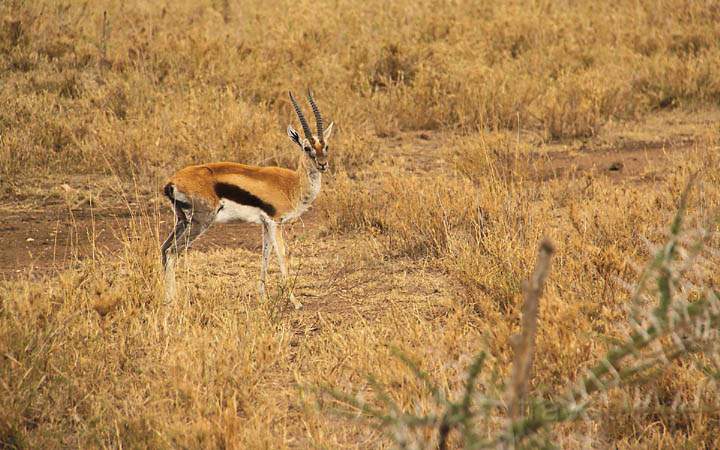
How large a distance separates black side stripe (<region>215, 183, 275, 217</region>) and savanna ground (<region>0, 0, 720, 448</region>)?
22.3 inches

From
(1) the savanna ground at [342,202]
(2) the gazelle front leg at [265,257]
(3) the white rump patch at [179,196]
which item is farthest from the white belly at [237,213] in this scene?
(1) the savanna ground at [342,202]

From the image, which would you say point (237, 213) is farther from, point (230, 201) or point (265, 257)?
point (265, 257)

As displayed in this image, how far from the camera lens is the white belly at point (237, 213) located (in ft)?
19.6

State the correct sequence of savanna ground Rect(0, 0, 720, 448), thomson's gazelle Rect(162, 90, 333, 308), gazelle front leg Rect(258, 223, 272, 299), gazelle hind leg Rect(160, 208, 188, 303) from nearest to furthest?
1. savanna ground Rect(0, 0, 720, 448)
2. gazelle hind leg Rect(160, 208, 188, 303)
3. gazelle front leg Rect(258, 223, 272, 299)
4. thomson's gazelle Rect(162, 90, 333, 308)

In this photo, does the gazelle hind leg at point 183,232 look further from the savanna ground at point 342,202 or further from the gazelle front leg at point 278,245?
the gazelle front leg at point 278,245

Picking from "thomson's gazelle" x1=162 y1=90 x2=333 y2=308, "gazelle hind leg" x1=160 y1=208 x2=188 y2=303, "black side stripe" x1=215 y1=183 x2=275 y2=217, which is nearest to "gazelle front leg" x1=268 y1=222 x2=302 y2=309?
"thomson's gazelle" x1=162 y1=90 x2=333 y2=308

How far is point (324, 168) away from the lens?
6527 millimetres

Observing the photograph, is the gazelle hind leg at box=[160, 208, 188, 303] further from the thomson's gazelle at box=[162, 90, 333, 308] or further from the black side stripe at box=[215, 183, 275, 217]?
the black side stripe at box=[215, 183, 275, 217]

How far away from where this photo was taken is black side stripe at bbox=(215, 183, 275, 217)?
5.95 metres

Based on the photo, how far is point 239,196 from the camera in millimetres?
6023

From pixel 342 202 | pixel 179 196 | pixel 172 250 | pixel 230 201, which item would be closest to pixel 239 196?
pixel 230 201

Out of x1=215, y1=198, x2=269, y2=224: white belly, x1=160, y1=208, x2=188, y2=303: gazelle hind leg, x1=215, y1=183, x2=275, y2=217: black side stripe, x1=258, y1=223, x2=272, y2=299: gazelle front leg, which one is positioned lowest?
x1=258, y1=223, x2=272, y2=299: gazelle front leg

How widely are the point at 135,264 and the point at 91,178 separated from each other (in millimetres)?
3476

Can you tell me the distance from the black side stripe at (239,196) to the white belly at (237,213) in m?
0.03
